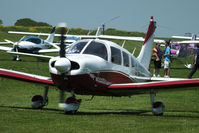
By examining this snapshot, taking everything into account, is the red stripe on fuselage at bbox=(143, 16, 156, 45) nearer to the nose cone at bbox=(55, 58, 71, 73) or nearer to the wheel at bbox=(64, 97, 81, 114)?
the wheel at bbox=(64, 97, 81, 114)

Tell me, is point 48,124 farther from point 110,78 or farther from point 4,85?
point 4,85

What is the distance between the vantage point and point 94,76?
500 inches

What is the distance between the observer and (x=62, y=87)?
40.2 feet

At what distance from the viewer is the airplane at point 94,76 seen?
12.0 m

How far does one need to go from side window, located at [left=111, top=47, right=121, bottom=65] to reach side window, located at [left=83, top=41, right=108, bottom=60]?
37 cm

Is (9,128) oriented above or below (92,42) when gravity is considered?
below

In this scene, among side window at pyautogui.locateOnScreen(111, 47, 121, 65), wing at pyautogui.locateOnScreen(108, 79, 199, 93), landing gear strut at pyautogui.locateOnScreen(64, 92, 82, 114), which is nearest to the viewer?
landing gear strut at pyautogui.locateOnScreen(64, 92, 82, 114)

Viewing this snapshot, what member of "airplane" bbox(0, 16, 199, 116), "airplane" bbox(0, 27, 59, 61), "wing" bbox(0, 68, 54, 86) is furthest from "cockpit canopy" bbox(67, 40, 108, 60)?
"airplane" bbox(0, 27, 59, 61)

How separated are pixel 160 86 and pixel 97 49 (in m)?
2.12

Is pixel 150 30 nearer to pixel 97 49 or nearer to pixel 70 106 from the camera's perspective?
pixel 97 49

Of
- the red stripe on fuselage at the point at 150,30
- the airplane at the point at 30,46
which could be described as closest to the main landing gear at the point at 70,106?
the red stripe on fuselage at the point at 150,30

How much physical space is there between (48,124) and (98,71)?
310 centimetres

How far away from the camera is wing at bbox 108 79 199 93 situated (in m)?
12.5

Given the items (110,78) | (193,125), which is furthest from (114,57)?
(193,125)
